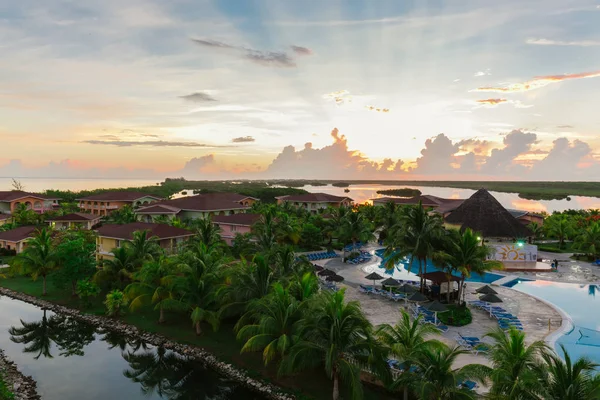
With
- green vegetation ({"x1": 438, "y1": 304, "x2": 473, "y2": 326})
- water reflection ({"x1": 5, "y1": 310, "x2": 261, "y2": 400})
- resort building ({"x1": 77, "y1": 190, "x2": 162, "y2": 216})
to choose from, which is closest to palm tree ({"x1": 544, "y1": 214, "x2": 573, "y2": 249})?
green vegetation ({"x1": 438, "y1": 304, "x2": 473, "y2": 326})

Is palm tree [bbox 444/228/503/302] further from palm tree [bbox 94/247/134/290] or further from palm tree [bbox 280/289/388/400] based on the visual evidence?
palm tree [bbox 94/247/134/290]

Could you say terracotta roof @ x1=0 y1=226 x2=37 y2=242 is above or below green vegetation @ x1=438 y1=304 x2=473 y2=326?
above

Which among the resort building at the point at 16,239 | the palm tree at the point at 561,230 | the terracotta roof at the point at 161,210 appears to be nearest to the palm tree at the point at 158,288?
the resort building at the point at 16,239

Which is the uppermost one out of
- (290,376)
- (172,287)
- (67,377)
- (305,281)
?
(305,281)

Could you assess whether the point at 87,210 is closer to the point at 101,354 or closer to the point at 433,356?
the point at 101,354

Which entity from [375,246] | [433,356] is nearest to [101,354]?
[433,356]

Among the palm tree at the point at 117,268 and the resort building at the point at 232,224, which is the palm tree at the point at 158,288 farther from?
the resort building at the point at 232,224
